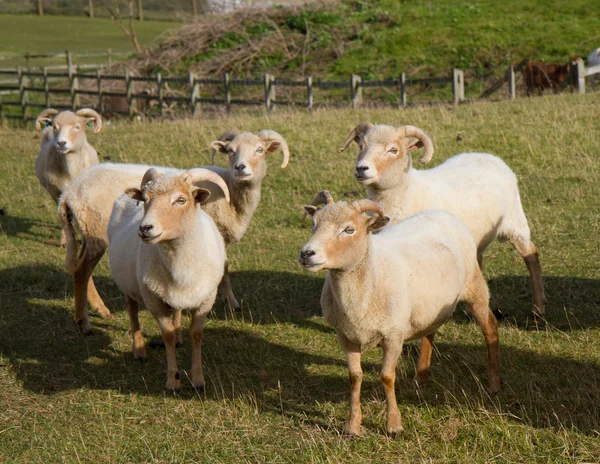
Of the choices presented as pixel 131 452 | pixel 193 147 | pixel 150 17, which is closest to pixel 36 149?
pixel 193 147

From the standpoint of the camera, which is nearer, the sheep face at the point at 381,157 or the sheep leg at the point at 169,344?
the sheep leg at the point at 169,344

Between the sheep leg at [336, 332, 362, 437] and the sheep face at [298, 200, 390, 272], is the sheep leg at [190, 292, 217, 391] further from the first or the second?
the sheep face at [298, 200, 390, 272]

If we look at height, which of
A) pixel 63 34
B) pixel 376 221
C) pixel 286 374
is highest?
pixel 63 34

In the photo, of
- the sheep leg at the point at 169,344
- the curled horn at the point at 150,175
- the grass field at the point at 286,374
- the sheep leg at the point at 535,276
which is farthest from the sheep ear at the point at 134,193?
the sheep leg at the point at 535,276

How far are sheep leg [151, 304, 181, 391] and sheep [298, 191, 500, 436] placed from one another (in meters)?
1.42

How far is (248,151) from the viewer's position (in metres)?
7.69

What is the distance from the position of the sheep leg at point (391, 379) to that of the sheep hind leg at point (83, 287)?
3269 mm

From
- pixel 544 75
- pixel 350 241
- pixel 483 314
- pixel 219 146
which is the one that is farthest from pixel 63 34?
pixel 350 241

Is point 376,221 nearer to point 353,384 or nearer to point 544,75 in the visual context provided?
point 353,384

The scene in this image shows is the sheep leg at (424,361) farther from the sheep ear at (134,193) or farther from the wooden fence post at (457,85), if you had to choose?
the wooden fence post at (457,85)

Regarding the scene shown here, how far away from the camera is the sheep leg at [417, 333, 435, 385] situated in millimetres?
5520

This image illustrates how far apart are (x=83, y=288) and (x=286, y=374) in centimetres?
233

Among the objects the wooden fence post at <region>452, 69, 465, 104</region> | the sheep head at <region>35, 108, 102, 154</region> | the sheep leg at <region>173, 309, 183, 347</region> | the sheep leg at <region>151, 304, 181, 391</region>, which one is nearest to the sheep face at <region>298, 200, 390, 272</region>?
the sheep leg at <region>151, 304, 181, 391</region>

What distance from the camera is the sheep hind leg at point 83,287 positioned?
22.9 ft
